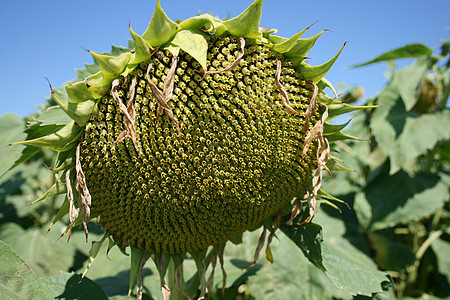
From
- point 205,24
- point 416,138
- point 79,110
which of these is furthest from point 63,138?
point 416,138

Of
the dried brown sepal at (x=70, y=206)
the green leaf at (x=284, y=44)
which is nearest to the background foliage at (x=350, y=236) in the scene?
the dried brown sepal at (x=70, y=206)

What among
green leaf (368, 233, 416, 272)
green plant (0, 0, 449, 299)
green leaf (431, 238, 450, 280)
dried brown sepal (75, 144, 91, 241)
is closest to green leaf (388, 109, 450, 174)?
green leaf (368, 233, 416, 272)

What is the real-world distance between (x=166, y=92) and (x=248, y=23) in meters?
0.45

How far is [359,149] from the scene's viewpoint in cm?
459

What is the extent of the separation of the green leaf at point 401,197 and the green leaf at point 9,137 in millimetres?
2854

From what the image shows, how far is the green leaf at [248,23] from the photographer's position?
1554mm

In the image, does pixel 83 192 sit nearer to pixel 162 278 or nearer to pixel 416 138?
pixel 162 278

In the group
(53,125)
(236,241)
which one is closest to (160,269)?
(236,241)

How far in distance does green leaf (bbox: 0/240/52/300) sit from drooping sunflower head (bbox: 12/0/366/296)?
0.26 metres

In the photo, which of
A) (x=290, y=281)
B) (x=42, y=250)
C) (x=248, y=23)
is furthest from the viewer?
(x=42, y=250)

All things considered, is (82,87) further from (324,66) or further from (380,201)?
(380,201)

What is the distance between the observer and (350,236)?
3641mm

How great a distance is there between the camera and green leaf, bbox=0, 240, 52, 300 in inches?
51.9

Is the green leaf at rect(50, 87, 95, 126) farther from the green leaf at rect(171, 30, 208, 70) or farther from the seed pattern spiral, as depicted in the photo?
the green leaf at rect(171, 30, 208, 70)
